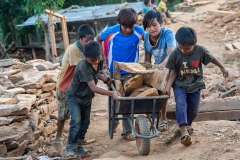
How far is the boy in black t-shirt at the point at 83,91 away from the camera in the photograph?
4789 mm

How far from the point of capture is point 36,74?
8406mm

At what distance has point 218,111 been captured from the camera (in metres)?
5.67

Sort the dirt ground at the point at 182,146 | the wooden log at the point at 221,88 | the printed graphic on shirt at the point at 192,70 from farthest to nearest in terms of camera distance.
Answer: the wooden log at the point at 221,88, the printed graphic on shirt at the point at 192,70, the dirt ground at the point at 182,146

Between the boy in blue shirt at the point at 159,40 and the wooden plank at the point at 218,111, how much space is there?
29.0 inches

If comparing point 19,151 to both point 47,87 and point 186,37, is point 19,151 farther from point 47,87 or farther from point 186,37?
point 186,37

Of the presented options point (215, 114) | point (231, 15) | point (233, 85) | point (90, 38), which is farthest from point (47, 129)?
point (231, 15)

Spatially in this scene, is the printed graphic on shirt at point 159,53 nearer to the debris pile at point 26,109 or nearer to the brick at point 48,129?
the debris pile at point 26,109

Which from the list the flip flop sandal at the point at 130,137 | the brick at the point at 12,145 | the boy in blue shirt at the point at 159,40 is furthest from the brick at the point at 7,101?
the boy in blue shirt at the point at 159,40

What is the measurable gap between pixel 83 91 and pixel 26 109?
133cm

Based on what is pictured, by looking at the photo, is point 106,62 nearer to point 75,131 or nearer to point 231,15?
point 75,131

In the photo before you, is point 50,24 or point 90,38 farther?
point 50,24

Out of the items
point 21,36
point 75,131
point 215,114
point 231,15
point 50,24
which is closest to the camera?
point 75,131

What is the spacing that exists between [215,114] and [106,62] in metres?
1.79

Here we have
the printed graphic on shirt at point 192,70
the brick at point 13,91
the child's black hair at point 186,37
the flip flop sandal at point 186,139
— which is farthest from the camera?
the brick at point 13,91
